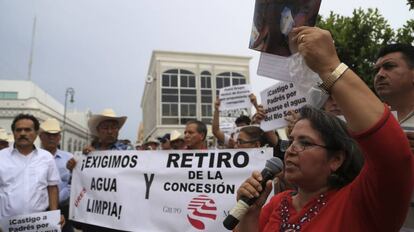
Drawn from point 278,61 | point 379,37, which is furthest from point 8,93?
point 278,61

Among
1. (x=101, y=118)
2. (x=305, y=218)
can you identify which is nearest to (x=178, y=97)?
(x=101, y=118)

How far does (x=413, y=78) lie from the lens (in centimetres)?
226

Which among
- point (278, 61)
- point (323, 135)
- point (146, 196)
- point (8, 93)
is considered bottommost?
point (146, 196)

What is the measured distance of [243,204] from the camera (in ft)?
5.62

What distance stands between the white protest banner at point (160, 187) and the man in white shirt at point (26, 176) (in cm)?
43

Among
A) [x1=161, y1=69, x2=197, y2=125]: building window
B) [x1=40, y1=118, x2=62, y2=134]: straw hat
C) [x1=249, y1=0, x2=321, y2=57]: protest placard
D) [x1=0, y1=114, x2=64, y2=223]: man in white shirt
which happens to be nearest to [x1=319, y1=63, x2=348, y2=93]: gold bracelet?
[x1=249, y1=0, x2=321, y2=57]: protest placard

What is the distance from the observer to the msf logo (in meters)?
3.37

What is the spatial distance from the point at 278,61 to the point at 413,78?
85 cm

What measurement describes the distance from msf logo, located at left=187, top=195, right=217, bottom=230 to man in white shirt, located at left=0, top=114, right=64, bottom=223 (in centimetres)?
155

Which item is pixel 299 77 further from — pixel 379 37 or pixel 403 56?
pixel 379 37

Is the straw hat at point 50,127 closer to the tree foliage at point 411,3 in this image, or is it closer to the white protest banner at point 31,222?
the white protest banner at point 31,222

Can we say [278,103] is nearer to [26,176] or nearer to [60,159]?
[26,176]

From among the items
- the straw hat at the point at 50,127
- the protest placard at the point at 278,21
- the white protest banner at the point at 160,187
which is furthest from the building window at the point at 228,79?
the protest placard at the point at 278,21

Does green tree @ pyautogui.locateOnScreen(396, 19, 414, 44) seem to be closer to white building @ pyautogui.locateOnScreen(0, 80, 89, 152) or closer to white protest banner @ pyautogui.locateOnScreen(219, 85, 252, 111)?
white protest banner @ pyautogui.locateOnScreen(219, 85, 252, 111)
